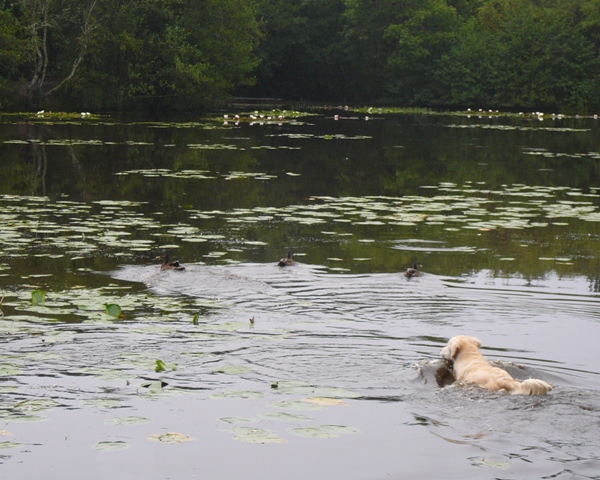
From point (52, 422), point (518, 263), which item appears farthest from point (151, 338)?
point (518, 263)

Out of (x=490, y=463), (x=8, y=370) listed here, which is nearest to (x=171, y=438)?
(x=8, y=370)

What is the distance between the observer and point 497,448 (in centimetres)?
568

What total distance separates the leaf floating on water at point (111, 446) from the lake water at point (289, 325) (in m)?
0.02

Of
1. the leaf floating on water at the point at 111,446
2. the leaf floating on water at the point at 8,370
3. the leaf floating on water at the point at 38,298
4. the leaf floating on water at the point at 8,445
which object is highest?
the leaf floating on water at the point at 38,298

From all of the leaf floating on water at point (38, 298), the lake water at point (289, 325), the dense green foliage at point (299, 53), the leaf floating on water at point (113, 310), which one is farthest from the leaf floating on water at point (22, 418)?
the dense green foliage at point (299, 53)

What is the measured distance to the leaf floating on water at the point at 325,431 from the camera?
5.86m

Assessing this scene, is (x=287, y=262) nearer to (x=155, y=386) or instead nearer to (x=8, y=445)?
(x=155, y=386)

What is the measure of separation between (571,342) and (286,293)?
2.91 metres

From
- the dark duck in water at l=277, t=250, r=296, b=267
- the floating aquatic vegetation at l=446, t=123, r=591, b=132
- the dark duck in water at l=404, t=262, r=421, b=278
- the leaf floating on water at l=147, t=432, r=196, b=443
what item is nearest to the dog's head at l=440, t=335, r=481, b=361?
the leaf floating on water at l=147, t=432, r=196, b=443

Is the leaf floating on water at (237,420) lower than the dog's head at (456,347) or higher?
lower

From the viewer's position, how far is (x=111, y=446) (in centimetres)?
563

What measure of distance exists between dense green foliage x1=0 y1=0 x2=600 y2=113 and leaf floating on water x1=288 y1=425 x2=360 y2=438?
130 feet

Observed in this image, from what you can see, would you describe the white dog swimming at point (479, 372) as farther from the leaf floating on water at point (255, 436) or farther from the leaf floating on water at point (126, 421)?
the leaf floating on water at point (126, 421)

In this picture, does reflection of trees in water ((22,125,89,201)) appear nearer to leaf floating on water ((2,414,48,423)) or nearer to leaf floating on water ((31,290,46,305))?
leaf floating on water ((31,290,46,305))
